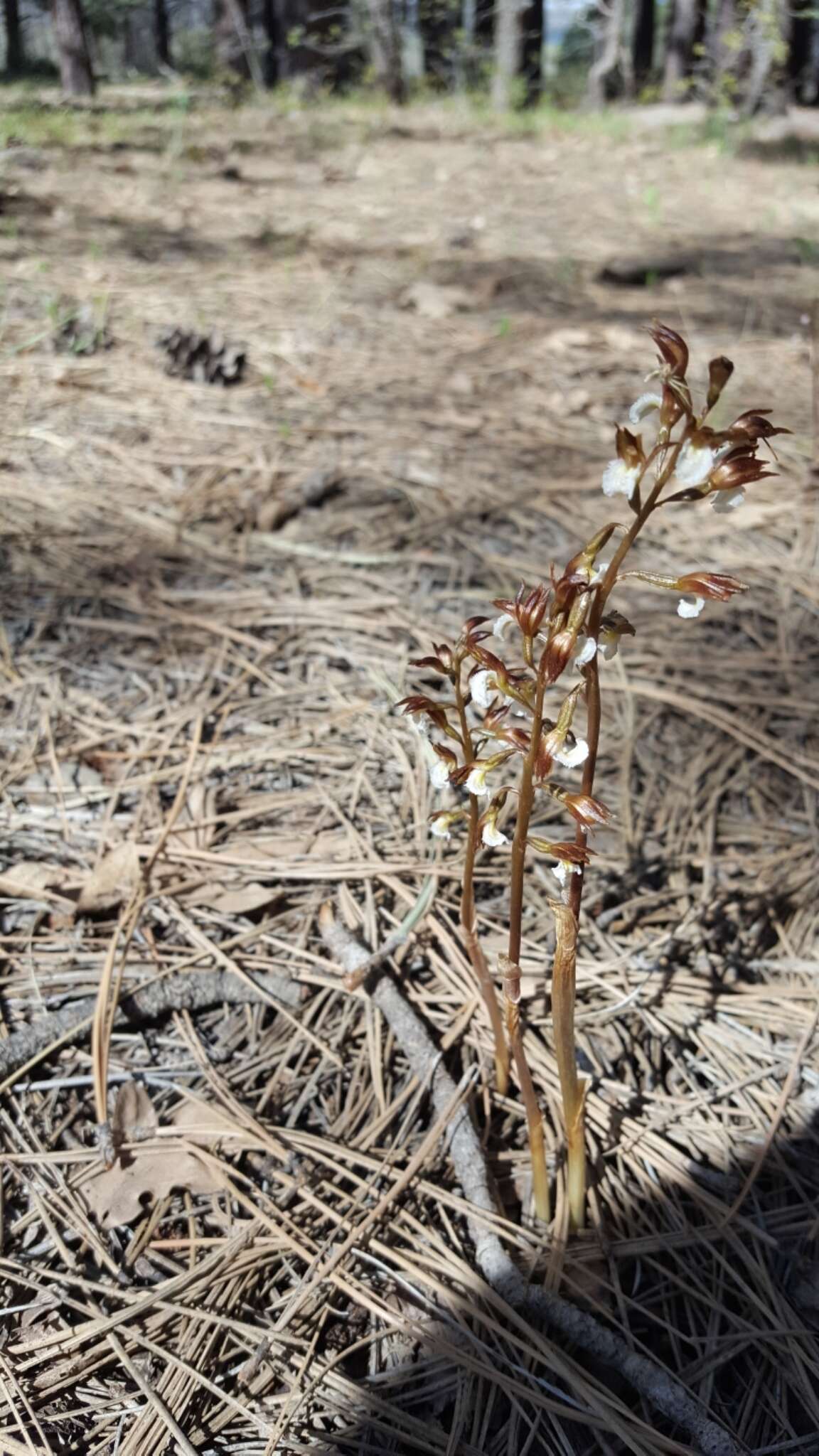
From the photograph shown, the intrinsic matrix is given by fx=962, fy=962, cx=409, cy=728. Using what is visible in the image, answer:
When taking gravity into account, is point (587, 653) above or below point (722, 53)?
below

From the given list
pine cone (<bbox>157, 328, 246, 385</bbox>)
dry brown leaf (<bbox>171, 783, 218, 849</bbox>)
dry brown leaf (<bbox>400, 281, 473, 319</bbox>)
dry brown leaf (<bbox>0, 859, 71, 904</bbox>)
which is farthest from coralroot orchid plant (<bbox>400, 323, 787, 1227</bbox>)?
dry brown leaf (<bbox>400, 281, 473, 319</bbox>)

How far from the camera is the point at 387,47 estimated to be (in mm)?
11234

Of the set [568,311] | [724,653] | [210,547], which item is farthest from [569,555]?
[568,311]

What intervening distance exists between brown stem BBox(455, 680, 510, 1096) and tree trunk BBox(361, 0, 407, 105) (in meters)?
12.4

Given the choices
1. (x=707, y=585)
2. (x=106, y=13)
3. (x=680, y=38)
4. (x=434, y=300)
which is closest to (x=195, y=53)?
(x=106, y=13)

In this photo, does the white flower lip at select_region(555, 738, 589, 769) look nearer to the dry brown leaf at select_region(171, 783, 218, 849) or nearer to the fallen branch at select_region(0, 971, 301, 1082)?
the fallen branch at select_region(0, 971, 301, 1082)

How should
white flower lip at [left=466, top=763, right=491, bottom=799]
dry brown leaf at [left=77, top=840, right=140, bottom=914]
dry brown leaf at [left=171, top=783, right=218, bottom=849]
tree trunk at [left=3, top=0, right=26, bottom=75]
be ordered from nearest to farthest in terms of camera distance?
white flower lip at [left=466, top=763, right=491, bottom=799] < dry brown leaf at [left=77, top=840, right=140, bottom=914] < dry brown leaf at [left=171, top=783, right=218, bottom=849] < tree trunk at [left=3, top=0, right=26, bottom=75]

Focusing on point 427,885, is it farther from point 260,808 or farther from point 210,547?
point 210,547

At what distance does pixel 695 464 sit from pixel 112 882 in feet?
3.99

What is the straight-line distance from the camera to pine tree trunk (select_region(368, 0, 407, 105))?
1082 cm

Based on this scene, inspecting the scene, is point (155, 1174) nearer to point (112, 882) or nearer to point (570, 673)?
point (112, 882)

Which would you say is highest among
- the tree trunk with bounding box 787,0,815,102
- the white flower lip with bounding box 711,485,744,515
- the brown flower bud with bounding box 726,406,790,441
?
the tree trunk with bounding box 787,0,815,102

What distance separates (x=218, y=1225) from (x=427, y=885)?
2.05 ft

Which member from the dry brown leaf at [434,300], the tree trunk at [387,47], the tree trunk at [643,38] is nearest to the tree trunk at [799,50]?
the tree trunk at [643,38]
